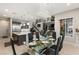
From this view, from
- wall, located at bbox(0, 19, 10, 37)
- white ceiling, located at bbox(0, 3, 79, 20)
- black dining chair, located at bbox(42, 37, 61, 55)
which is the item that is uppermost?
white ceiling, located at bbox(0, 3, 79, 20)

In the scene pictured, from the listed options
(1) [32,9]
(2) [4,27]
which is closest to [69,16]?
(1) [32,9]

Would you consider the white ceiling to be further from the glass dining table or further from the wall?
the glass dining table

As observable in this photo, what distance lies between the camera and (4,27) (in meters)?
2.32

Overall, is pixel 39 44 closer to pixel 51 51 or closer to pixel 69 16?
pixel 51 51

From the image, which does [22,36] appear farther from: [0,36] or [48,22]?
[48,22]

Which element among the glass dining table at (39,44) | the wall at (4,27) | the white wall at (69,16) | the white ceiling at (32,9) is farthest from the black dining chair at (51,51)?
the wall at (4,27)

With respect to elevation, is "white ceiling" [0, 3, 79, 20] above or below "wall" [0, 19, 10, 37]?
above

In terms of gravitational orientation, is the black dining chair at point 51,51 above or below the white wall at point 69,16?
below

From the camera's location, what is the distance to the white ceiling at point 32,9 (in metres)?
2.20

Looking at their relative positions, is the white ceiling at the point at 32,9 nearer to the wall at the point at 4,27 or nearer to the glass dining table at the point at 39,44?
the wall at the point at 4,27

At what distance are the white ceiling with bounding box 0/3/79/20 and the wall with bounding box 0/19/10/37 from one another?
0.13 meters

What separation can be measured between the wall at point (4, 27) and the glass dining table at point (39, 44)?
0.55 metres

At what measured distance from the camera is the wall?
2.29 metres

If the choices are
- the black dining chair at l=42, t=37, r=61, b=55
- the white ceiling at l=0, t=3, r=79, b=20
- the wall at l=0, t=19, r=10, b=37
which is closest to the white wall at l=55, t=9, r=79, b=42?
the white ceiling at l=0, t=3, r=79, b=20
